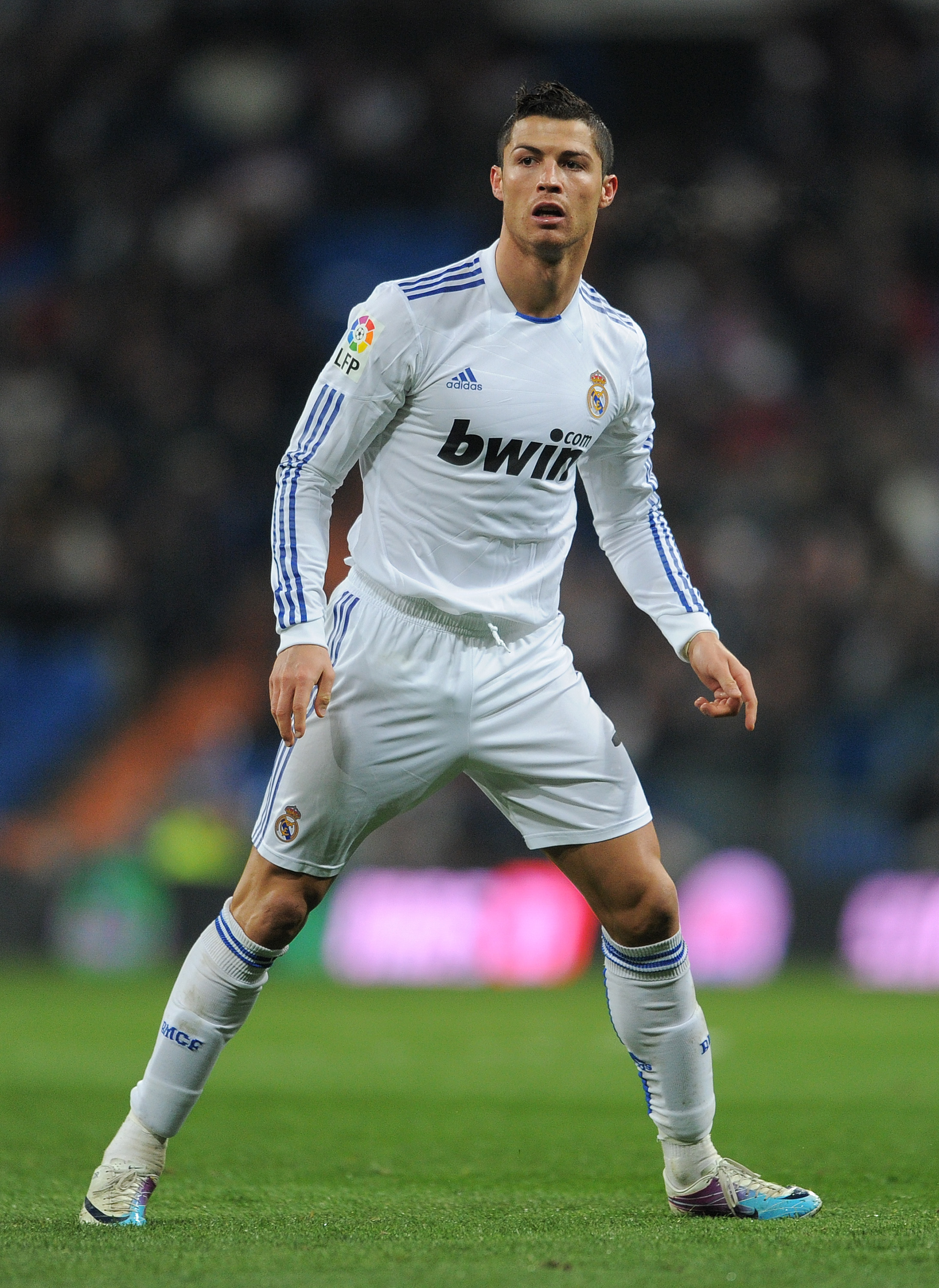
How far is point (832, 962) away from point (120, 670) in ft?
18.8

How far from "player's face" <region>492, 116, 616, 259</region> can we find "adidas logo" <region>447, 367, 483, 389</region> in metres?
0.31

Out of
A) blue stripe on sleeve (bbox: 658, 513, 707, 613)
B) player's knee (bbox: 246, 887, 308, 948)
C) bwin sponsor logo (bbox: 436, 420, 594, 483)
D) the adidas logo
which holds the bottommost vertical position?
player's knee (bbox: 246, 887, 308, 948)

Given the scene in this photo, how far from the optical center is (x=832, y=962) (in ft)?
37.5

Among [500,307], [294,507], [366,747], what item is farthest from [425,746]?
[500,307]

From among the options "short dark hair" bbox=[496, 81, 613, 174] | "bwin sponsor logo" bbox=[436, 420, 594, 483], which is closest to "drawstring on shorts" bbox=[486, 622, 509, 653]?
"bwin sponsor logo" bbox=[436, 420, 594, 483]

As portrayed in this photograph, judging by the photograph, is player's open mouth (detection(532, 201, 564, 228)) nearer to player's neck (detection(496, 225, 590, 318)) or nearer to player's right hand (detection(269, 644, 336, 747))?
player's neck (detection(496, 225, 590, 318))

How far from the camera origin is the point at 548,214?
3.75 metres

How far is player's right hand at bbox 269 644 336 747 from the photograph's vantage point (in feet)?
11.6

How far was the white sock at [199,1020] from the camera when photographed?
12.2 feet

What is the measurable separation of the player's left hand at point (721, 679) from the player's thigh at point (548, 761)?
245mm

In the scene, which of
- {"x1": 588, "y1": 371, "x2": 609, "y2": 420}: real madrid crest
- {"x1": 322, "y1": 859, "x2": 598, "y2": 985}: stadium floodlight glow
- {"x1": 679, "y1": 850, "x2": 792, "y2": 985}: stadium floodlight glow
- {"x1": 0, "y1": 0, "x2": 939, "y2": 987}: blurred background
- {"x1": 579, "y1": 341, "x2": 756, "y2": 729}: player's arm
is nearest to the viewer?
{"x1": 588, "y1": 371, "x2": 609, "y2": 420}: real madrid crest

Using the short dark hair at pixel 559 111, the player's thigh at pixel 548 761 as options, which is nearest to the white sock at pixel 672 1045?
the player's thigh at pixel 548 761

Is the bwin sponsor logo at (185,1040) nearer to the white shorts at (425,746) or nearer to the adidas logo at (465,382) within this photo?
the white shorts at (425,746)

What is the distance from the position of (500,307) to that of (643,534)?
2.23ft
